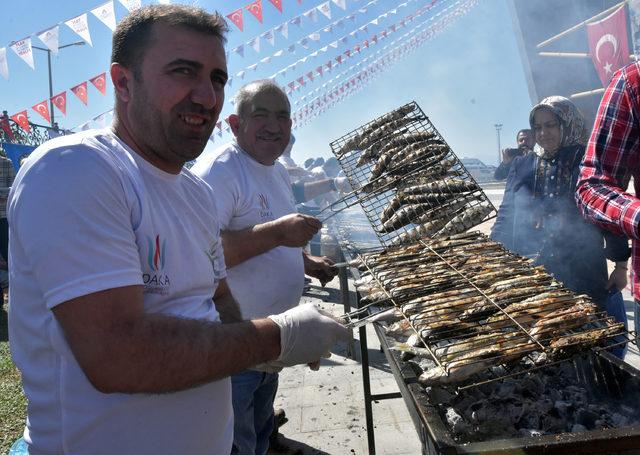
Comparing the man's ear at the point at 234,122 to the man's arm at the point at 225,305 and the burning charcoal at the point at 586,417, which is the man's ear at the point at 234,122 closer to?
the man's arm at the point at 225,305

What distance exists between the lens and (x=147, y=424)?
1.40m

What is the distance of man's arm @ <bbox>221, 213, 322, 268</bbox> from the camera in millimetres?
2795

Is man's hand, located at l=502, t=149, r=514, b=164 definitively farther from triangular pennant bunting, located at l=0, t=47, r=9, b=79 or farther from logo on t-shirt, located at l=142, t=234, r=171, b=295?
triangular pennant bunting, located at l=0, t=47, r=9, b=79

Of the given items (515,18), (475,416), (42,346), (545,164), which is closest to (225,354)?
(42,346)

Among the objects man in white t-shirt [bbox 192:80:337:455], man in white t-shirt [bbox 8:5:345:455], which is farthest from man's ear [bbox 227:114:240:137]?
man in white t-shirt [bbox 8:5:345:455]

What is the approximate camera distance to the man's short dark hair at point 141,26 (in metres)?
1.49

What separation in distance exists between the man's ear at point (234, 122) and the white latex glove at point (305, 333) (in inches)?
71.9

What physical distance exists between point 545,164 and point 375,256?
1.74m

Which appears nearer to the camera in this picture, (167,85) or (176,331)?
(176,331)

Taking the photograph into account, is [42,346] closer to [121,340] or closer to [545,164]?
[121,340]

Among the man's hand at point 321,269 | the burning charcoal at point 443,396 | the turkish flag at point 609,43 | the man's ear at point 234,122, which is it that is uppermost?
the turkish flag at point 609,43

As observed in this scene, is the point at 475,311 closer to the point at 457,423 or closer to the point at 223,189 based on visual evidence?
the point at 457,423

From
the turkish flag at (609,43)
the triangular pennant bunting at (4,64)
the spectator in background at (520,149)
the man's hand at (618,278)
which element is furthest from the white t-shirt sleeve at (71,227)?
the triangular pennant bunting at (4,64)

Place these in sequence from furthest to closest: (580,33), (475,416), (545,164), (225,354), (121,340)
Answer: (580,33), (545,164), (475,416), (225,354), (121,340)
